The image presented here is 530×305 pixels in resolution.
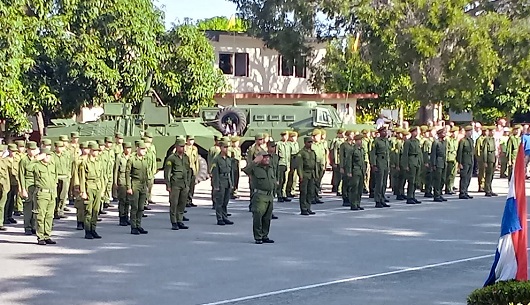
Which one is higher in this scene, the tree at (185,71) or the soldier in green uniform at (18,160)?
the tree at (185,71)

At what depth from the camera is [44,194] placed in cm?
1419

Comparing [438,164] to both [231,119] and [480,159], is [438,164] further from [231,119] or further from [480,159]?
[231,119]

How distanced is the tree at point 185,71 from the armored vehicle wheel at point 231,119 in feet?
11.6

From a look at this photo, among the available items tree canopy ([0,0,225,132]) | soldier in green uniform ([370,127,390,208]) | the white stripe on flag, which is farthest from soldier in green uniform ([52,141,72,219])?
the white stripe on flag

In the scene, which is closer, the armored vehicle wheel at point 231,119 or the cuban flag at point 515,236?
the cuban flag at point 515,236

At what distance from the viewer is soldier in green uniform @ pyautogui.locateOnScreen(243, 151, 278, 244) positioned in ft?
46.2

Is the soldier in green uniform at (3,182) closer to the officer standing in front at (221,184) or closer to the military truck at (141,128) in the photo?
the officer standing in front at (221,184)

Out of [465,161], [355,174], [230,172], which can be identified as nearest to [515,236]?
[230,172]

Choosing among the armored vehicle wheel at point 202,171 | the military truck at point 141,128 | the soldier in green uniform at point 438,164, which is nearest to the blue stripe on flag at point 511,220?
the soldier in green uniform at point 438,164

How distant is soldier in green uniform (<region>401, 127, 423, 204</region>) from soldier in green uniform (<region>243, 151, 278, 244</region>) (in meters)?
6.50

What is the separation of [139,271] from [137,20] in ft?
57.1

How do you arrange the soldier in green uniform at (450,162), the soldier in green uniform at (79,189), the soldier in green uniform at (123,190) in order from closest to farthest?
1. the soldier in green uniform at (79,189)
2. the soldier in green uniform at (123,190)
3. the soldier in green uniform at (450,162)

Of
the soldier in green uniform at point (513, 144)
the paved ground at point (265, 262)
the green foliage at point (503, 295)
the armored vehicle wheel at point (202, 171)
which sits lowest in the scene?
the paved ground at point (265, 262)

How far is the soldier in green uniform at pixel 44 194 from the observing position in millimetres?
14172
